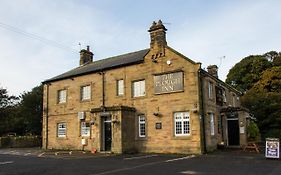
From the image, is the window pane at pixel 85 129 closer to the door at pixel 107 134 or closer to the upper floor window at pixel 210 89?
the door at pixel 107 134

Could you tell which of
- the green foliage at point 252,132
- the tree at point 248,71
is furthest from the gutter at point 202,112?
the tree at point 248,71

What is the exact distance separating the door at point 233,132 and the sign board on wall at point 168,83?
7.47m

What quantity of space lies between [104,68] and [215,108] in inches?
401

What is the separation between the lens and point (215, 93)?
88.4 ft

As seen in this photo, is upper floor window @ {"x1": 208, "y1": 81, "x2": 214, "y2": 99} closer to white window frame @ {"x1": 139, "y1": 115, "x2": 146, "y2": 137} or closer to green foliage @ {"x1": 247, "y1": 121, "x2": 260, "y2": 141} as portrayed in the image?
white window frame @ {"x1": 139, "y1": 115, "x2": 146, "y2": 137}

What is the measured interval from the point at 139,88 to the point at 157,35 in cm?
453

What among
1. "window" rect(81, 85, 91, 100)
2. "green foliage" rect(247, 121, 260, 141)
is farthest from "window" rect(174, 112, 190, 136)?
"window" rect(81, 85, 91, 100)

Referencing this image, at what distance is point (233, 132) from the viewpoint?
2795cm

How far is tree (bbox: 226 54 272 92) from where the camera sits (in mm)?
51281

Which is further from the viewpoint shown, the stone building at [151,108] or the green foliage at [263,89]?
the green foliage at [263,89]

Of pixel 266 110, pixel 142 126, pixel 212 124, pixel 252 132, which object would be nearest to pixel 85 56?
pixel 142 126

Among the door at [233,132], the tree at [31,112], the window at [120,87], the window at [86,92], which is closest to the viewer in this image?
the window at [120,87]

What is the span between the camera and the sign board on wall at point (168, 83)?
77.0 feet

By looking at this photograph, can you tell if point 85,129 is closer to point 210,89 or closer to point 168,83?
point 168,83
